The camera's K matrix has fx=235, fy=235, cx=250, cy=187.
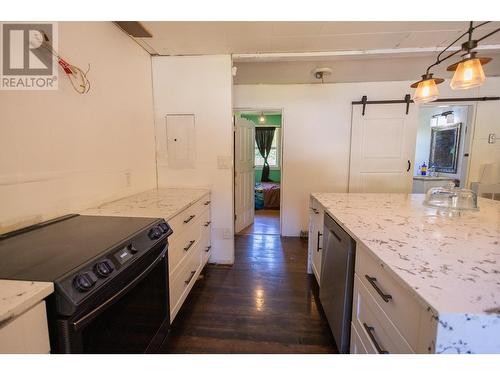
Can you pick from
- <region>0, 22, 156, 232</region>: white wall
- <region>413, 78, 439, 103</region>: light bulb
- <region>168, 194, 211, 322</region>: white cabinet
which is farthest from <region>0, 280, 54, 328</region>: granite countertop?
<region>413, 78, 439, 103</region>: light bulb

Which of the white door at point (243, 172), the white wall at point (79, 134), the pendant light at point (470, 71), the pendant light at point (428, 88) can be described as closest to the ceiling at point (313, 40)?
the white wall at point (79, 134)

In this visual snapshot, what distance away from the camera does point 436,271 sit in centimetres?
73

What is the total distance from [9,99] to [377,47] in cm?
274

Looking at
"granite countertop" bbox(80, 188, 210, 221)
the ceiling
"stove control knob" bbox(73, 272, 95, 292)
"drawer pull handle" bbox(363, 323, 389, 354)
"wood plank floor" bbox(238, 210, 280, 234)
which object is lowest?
"wood plank floor" bbox(238, 210, 280, 234)

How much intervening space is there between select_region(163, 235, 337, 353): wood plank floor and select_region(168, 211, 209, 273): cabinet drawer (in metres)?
0.46

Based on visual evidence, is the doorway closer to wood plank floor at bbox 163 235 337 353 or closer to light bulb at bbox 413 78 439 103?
light bulb at bbox 413 78 439 103

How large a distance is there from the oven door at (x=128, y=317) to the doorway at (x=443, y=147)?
359cm

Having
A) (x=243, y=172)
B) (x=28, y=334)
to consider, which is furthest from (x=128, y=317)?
(x=243, y=172)

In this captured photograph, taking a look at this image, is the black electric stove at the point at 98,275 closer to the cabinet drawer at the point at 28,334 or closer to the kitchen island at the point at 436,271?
the cabinet drawer at the point at 28,334

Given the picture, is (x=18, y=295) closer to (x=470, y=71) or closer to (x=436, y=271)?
(x=436, y=271)

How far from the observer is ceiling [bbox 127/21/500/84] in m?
1.85

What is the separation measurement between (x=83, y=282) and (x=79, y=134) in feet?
3.74

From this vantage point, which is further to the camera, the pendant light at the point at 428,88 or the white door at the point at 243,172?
the white door at the point at 243,172

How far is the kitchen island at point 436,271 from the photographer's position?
562 millimetres
